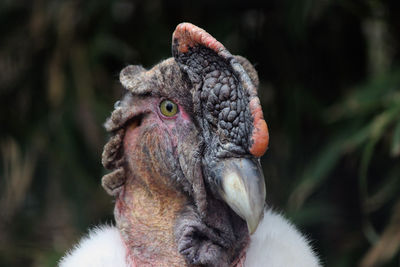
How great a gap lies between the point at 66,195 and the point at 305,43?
1.83 metres

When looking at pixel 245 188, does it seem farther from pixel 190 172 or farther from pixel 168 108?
pixel 168 108

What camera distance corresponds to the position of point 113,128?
1.95m

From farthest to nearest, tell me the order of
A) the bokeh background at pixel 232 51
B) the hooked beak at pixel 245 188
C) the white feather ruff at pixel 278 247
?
1. the bokeh background at pixel 232 51
2. the white feather ruff at pixel 278 247
3. the hooked beak at pixel 245 188

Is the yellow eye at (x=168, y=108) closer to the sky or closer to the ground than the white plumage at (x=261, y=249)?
closer to the sky

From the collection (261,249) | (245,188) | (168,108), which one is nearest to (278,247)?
(261,249)

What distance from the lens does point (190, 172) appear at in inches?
69.3

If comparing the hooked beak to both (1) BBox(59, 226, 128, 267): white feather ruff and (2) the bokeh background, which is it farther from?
(2) the bokeh background

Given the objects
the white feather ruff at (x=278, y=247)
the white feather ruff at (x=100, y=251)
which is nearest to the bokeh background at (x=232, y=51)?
the white feather ruff at (x=278, y=247)

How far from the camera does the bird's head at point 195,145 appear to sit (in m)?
1.60

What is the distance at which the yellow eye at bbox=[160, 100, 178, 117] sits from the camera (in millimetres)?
1856

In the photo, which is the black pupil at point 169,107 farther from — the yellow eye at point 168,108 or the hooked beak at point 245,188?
the hooked beak at point 245,188

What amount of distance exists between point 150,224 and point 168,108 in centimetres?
37

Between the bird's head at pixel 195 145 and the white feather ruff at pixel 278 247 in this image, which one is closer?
the bird's head at pixel 195 145

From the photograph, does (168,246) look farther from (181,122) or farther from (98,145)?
(98,145)
